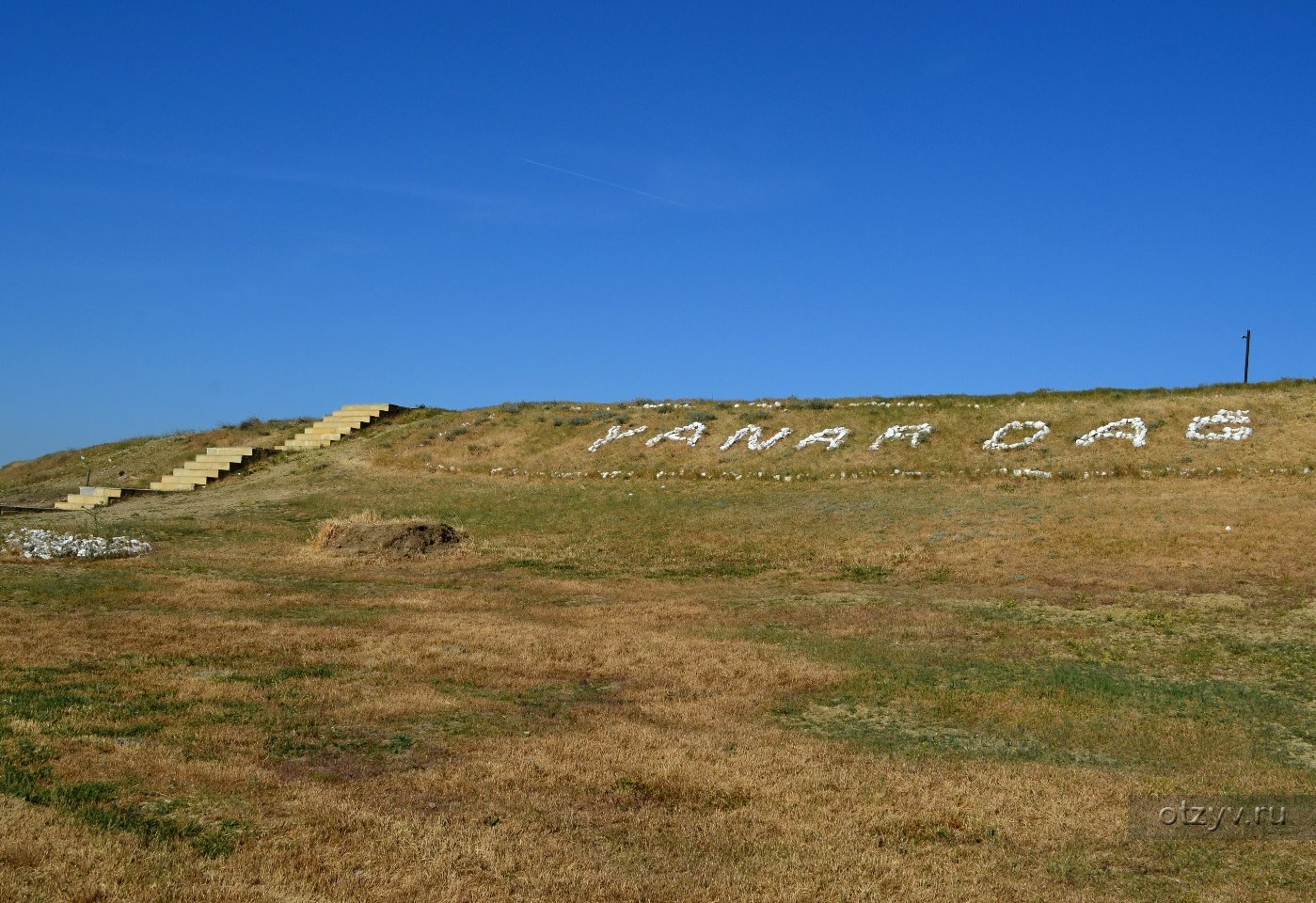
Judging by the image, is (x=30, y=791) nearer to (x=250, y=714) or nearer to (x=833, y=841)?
(x=250, y=714)

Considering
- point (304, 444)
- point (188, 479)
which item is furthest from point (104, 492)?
point (304, 444)

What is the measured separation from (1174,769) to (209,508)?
137 ft

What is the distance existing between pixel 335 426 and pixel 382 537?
109 ft

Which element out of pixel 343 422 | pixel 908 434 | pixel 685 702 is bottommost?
pixel 685 702

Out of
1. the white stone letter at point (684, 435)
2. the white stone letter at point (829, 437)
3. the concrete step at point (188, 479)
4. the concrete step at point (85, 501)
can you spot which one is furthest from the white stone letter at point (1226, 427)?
the concrete step at point (85, 501)

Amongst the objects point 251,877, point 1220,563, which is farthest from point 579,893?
point 1220,563

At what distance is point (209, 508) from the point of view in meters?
45.0

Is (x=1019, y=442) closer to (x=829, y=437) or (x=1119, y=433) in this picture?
(x=1119, y=433)

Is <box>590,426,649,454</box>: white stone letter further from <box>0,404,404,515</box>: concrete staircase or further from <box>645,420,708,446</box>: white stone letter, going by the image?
<box>0,404,404,515</box>: concrete staircase

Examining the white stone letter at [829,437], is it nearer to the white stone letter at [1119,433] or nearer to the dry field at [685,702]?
the dry field at [685,702]

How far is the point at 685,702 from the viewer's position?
52.1 ft

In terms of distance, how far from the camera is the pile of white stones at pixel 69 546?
31.3 m

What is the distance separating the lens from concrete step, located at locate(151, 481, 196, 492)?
54.0 metres

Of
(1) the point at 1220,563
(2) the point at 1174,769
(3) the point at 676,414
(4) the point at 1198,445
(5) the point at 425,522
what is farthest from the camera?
(3) the point at 676,414
